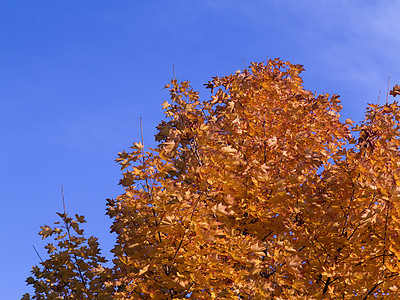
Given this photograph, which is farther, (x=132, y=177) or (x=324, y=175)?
(x=324, y=175)

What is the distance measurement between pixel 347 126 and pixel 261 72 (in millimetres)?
2775

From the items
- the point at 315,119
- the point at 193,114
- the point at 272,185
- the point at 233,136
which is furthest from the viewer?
the point at 315,119

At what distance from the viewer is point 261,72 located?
12.5m

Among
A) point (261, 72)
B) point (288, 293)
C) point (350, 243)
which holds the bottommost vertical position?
point (288, 293)

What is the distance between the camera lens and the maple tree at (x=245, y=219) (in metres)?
7.83

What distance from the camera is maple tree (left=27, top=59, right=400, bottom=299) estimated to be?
7828mm

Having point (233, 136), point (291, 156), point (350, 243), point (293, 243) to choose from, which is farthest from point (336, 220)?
point (233, 136)

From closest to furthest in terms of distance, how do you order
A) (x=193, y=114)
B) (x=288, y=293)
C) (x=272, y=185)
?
(x=288, y=293)
(x=272, y=185)
(x=193, y=114)

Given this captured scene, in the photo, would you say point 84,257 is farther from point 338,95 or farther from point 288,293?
point 338,95

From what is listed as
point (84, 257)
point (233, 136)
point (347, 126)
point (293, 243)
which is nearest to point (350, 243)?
point (293, 243)

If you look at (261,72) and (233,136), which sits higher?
(261,72)

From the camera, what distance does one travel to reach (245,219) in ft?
31.6

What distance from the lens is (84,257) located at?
10359mm

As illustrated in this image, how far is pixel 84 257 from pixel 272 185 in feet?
14.9
